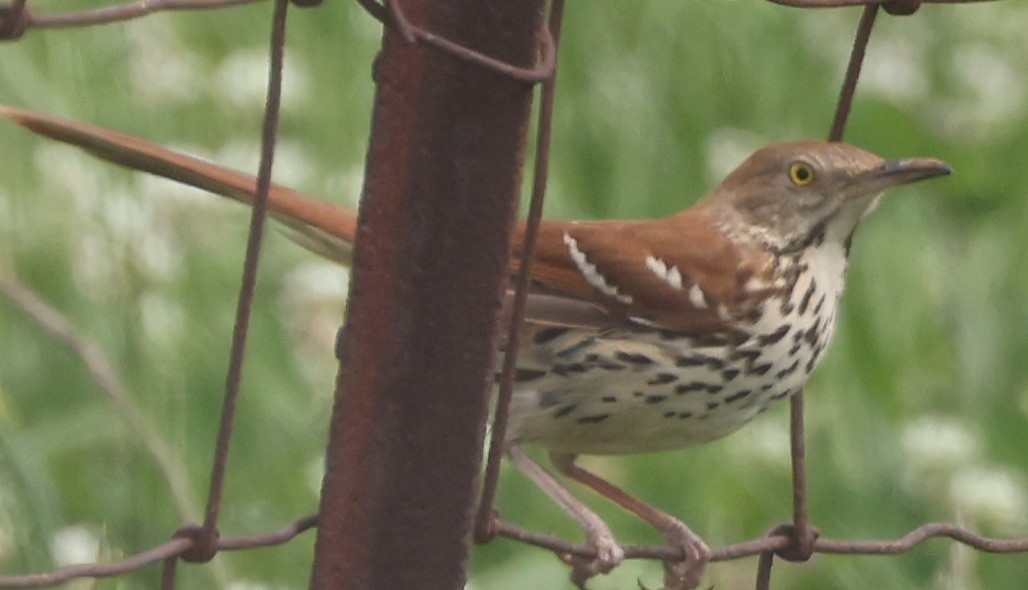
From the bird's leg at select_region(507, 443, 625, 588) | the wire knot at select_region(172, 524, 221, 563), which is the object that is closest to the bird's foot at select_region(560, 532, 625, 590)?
the bird's leg at select_region(507, 443, 625, 588)

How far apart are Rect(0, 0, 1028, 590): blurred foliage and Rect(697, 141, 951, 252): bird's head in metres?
0.52

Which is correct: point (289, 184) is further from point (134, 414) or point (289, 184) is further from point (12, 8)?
point (12, 8)

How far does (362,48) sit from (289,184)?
24.1 inches

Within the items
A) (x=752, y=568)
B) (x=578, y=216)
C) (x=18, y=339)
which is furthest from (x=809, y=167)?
(x=18, y=339)

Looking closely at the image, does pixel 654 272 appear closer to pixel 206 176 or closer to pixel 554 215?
pixel 206 176

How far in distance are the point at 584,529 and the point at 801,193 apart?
69cm

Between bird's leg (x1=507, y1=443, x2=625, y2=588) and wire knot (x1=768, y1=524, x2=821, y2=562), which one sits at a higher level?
wire knot (x1=768, y1=524, x2=821, y2=562)

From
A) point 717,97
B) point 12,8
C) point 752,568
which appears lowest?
point 752,568

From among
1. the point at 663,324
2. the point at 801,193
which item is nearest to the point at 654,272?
the point at 663,324

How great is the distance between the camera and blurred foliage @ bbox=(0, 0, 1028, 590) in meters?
3.42

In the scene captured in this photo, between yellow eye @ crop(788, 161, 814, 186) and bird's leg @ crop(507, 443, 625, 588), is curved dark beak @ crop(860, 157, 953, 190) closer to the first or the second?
yellow eye @ crop(788, 161, 814, 186)

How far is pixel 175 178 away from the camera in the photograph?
239cm

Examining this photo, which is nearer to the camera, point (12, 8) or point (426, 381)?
point (12, 8)

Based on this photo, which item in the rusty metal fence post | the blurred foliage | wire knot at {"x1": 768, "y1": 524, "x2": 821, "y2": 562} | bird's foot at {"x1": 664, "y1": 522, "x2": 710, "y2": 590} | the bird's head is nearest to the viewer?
the rusty metal fence post
